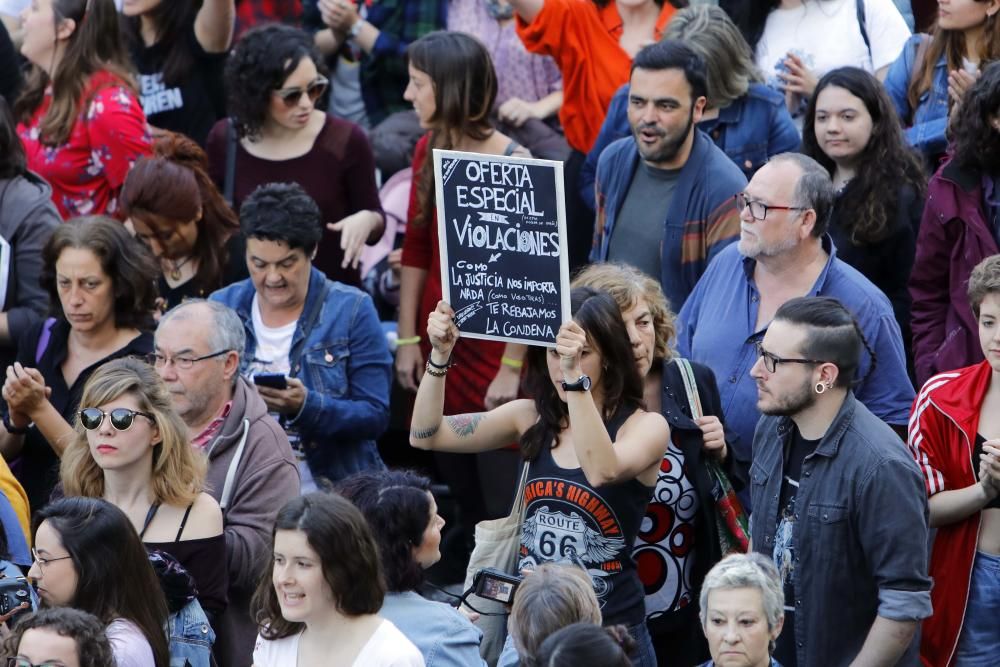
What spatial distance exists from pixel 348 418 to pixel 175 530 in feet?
4.41

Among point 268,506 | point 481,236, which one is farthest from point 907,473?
point 268,506

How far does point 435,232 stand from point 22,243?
185 cm

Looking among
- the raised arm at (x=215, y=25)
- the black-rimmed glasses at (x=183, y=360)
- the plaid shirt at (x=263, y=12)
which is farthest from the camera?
the plaid shirt at (x=263, y=12)

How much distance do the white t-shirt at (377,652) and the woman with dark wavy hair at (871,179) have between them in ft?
10.6

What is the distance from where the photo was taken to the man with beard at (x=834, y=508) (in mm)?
5230

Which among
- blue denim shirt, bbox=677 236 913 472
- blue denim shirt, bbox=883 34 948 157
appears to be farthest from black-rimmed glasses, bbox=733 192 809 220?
blue denim shirt, bbox=883 34 948 157

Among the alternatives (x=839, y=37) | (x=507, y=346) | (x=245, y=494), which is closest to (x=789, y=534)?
(x=245, y=494)

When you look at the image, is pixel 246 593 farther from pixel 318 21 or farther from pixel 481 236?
pixel 318 21

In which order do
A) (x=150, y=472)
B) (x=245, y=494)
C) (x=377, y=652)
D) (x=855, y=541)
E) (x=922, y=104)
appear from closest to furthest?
(x=377, y=652) → (x=855, y=541) → (x=150, y=472) → (x=245, y=494) → (x=922, y=104)

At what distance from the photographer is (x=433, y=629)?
16.3ft

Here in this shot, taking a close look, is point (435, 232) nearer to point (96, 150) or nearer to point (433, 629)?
point (96, 150)

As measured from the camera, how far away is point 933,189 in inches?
273

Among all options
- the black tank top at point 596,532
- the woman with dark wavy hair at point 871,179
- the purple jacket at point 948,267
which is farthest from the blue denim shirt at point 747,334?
the black tank top at point 596,532

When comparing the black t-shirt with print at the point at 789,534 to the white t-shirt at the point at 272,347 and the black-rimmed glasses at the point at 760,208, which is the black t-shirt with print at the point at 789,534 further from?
the white t-shirt at the point at 272,347
